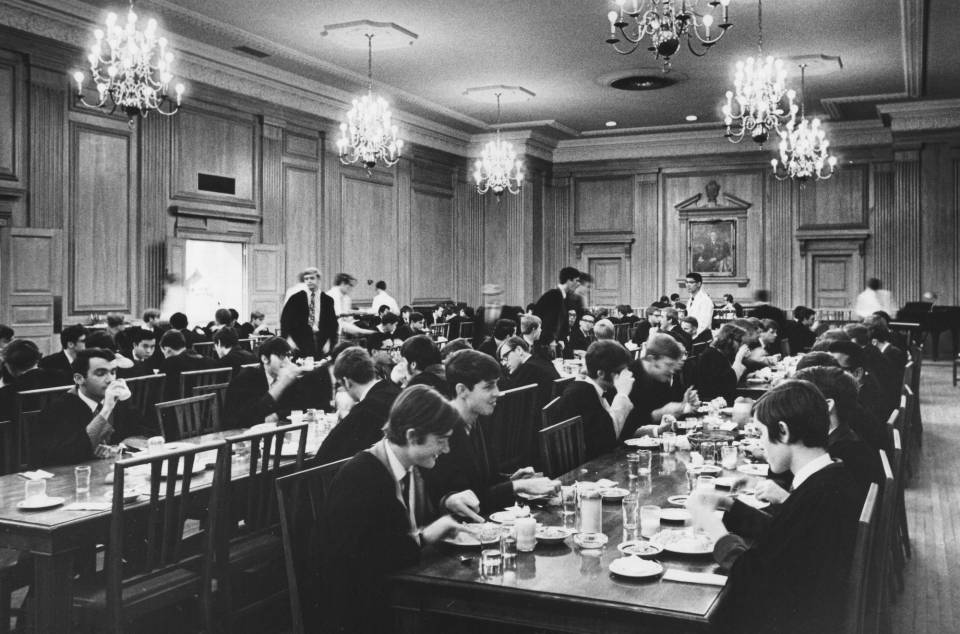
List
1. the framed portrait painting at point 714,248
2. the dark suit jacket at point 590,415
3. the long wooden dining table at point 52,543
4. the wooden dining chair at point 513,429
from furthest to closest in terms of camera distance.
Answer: the framed portrait painting at point 714,248
the wooden dining chair at point 513,429
the dark suit jacket at point 590,415
the long wooden dining table at point 52,543

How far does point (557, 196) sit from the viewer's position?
720 inches

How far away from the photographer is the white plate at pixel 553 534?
272 cm

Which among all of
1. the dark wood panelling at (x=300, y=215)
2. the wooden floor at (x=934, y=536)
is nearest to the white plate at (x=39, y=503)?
the wooden floor at (x=934, y=536)

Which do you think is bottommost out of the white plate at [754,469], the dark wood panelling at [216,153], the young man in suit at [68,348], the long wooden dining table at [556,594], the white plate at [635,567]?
the long wooden dining table at [556,594]

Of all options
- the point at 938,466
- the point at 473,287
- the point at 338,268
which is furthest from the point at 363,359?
the point at 473,287

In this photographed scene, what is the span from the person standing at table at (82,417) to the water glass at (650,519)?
8.92 feet

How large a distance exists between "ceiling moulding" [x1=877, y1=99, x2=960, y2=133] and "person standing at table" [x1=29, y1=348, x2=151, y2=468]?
13785mm

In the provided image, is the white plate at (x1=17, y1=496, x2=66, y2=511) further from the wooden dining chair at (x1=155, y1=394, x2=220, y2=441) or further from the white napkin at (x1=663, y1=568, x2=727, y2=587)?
the white napkin at (x1=663, y1=568, x2=727, y2=587)

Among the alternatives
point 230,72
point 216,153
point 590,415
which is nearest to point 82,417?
point 590,415

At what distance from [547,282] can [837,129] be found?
20.6 feet

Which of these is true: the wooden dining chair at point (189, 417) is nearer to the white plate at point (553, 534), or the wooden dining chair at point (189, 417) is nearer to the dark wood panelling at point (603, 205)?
the white plate at point (553, 534)

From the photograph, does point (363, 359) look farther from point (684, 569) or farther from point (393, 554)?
point (684, 569)

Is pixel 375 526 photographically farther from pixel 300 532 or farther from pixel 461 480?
pixel 461 480

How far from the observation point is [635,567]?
2.45 metres
